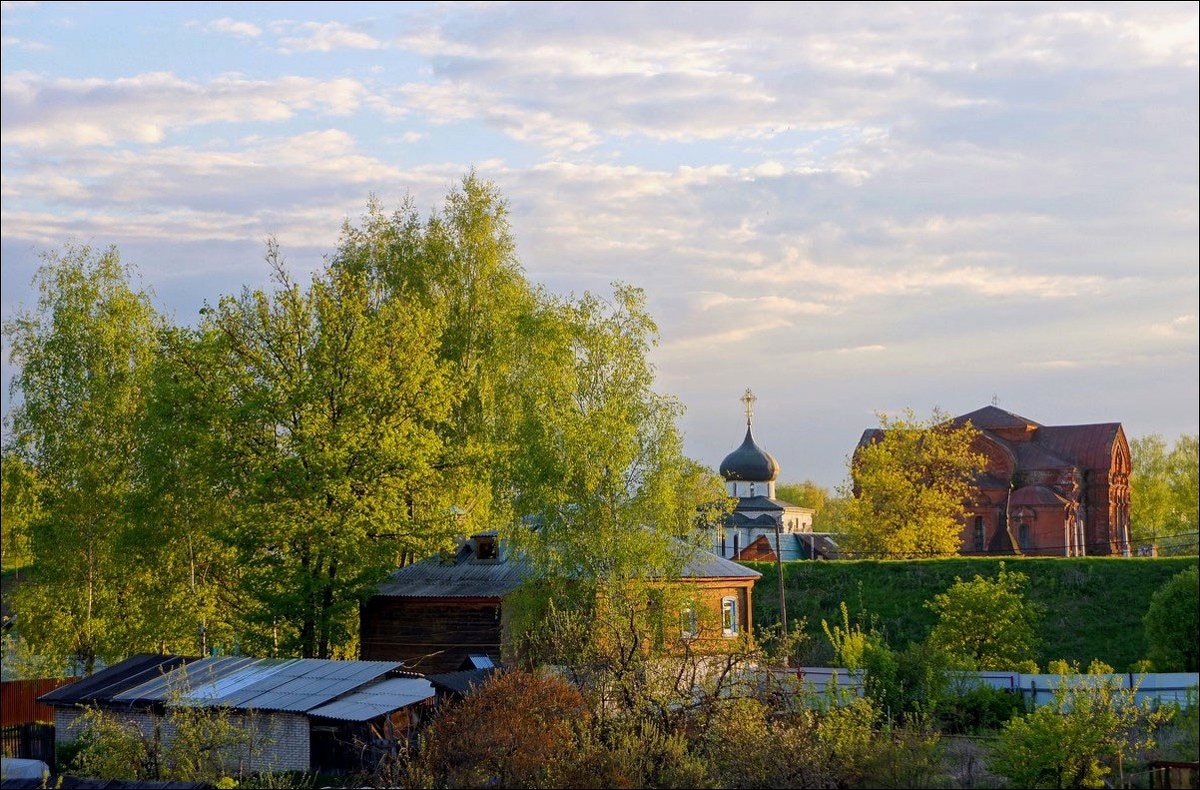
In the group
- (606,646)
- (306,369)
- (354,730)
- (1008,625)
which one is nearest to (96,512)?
(306,369)

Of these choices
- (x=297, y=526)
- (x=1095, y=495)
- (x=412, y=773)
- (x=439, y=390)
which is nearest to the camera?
(x=412, y=773)

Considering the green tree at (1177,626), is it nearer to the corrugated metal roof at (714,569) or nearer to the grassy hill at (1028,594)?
the grassy hill at (1028,594)

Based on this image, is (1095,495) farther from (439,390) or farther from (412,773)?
(412,773)

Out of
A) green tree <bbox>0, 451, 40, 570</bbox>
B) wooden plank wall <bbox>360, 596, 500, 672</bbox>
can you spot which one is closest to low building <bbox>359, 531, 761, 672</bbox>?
wooden plank wall <bbox>360, 596, 500, 672</bbox>

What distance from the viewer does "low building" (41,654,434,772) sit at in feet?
74.4

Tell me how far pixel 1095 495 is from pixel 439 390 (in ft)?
161

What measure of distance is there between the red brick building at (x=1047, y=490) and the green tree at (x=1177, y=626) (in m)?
30.0

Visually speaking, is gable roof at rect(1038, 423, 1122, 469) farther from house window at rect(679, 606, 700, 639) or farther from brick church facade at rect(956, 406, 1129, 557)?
house window at rect(679, 606, 700, 639)

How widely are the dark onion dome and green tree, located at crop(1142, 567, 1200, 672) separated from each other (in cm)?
5296

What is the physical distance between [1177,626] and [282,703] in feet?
74.8

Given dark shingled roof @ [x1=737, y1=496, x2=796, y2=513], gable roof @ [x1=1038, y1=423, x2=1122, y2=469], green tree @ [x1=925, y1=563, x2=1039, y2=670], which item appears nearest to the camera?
green tree @ [x1=925, y1=563, x2=1039, y2=670]

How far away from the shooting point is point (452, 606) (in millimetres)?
31109

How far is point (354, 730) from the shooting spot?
22.8 meters

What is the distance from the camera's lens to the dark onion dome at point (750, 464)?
8688cm
